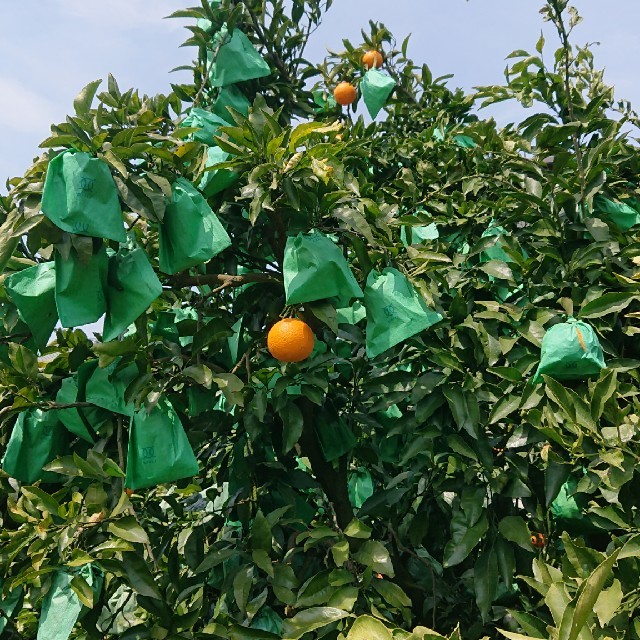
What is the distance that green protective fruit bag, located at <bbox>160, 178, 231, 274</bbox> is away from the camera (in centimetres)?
155

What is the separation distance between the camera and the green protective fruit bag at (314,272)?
1.48 meters

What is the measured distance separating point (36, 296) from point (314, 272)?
0.58 m

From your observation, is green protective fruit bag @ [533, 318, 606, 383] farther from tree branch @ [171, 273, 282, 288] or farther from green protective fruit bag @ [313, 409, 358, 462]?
tree branch @ [171, 273, 282, 288]

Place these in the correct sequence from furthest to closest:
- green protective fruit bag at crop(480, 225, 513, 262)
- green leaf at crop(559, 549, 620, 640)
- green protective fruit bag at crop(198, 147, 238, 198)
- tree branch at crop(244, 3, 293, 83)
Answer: tree branch at crop(244, 3, 293, 83)
green protective fruit bag at crop(480, 225, 513, 262)
green protective fruit bag at crop(198, 147, 238, 198)
green leaf at crop(559, 549, 620, 640)

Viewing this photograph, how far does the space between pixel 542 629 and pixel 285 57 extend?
6.84 feet

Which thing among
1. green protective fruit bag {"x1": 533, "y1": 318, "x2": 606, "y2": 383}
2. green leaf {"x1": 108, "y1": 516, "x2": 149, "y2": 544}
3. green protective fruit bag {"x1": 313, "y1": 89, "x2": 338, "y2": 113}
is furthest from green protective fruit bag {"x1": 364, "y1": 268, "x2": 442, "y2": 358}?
green protective fruit bag {"x1": 313, "y1": 89, "x2": 338, "y2": 113}

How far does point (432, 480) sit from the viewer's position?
1.86 meters

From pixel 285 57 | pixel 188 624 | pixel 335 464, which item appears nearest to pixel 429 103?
pixel 285 57

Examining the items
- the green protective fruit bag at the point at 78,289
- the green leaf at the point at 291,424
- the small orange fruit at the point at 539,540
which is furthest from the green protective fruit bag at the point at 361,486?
the green protective fruit bag at the point at 78,289

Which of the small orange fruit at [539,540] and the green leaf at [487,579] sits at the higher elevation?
the green leaf at [487,579]

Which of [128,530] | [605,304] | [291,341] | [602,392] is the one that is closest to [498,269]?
[605,304]

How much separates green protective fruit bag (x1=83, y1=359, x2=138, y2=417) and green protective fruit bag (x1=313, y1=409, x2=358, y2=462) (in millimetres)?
488

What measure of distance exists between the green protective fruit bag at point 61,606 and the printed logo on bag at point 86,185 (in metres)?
0.73

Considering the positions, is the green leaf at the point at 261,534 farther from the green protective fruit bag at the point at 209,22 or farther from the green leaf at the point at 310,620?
the green protective fruit bag at the point at 209,22
